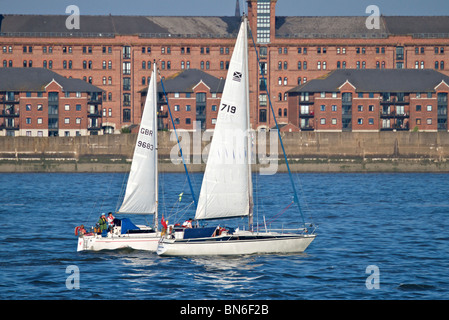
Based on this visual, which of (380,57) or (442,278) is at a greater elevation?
(380,57)

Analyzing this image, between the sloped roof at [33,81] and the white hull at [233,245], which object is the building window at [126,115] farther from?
the white hull at [233,245]

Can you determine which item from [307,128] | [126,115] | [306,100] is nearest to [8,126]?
[126,115]

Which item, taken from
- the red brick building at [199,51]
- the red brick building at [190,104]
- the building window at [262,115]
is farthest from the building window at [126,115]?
the building window at [262,115]

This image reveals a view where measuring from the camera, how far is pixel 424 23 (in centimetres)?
16362

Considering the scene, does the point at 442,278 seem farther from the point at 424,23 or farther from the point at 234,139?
the point at 424,23

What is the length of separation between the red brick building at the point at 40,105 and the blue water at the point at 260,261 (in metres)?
64.5

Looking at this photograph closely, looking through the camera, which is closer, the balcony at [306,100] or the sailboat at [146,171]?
the sailboat at [146,171]

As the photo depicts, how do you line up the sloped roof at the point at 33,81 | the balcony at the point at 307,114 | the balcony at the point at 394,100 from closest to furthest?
the sloped roof at the point at 33,81 → the balcony at the point at 394,100 → the balcony at the point at 307,114

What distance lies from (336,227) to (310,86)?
8914cm

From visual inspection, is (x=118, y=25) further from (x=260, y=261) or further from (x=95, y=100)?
(x=260, y=261)

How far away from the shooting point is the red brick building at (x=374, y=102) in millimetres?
140125

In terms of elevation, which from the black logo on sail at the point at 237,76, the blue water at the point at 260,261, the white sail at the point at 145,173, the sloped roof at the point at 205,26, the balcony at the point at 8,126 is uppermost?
the sloped roof at the point at 205,26

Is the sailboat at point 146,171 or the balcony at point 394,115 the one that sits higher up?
the balcony at point 394,115
